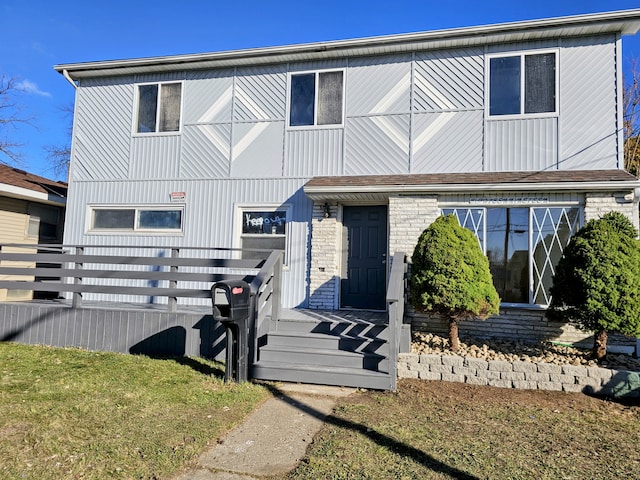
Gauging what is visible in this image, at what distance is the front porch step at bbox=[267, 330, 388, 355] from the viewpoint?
5621 millimetres

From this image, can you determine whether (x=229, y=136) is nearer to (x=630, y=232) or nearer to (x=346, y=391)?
(x=346, y=391)

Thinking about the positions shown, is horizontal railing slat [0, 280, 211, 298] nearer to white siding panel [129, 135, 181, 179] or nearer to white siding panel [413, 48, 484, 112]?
white siding panel [129, 135, 181, 179]

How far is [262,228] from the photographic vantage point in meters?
8.84

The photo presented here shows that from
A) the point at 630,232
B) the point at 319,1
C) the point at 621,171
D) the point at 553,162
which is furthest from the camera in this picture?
the point at 319,1

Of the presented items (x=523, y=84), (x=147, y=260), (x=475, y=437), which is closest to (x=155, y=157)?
(x=147, y=260)

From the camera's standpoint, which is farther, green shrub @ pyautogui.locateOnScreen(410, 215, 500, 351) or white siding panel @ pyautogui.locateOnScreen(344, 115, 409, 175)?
white siding panel @ pyautogui.locateOnScreen(344, 115, 409, 175)

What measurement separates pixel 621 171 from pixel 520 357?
365 centimetres

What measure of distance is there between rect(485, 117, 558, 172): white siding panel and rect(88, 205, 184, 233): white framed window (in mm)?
6510

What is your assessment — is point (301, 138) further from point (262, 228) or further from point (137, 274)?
point (137, 274)

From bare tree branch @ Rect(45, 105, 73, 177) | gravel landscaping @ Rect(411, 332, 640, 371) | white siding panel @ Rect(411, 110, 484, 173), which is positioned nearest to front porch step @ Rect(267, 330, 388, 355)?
gravel landscaping @ Rect(411, 332, 640, 371)

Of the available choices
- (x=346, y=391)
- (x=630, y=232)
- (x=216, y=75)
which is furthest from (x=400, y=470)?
(x=216, y=75)

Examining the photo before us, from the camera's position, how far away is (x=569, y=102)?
7.53 m

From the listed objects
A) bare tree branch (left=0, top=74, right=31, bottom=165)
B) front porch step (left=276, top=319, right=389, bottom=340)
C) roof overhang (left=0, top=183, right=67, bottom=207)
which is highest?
bare tree branch (left=0, top=74, right=31, bottom=165)

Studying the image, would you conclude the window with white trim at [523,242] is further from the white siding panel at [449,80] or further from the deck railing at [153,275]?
the deck railing at [153,275]
